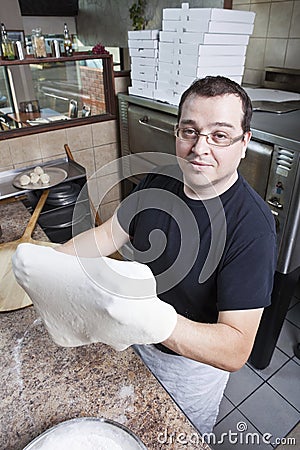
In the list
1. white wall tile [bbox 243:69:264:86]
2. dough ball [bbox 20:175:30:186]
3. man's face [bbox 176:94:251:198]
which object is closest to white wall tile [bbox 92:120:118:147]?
dough ball [bbox 20:175:30:186]

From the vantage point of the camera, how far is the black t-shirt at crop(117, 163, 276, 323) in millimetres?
756

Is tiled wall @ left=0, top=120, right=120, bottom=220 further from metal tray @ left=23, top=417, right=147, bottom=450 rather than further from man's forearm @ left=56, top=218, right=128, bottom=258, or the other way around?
metal tray @ left=23, top=417, right=147, bottom=450

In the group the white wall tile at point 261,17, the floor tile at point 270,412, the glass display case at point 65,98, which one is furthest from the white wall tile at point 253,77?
the floor tile at point 270,412

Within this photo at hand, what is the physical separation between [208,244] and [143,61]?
156 cm

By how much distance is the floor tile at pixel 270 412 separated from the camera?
1420 millimetres

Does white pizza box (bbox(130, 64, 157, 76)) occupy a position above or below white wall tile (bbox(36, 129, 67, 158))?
above

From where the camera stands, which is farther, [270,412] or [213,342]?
[270,412]

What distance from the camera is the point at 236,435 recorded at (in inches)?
55.3

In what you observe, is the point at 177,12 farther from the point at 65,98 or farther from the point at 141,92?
the point at 65,98

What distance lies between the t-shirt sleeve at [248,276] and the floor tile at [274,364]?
3.61 feet

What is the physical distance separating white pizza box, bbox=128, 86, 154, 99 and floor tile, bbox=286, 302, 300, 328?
1.55 metres

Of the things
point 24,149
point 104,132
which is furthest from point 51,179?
point 104,132

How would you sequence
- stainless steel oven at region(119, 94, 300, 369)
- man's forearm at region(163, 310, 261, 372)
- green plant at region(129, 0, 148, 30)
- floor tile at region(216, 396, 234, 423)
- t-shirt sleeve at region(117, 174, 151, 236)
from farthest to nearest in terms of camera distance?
green plant at region(129, 0, 148, 30) < floor tile at region(216, 396, 234, 423) < stainless steel oven at region(119, 94, 300, 369) < t-shirt sleeve at region(117, 174, 151, 236) < man's forearm at region(163, 310, 261, 372)

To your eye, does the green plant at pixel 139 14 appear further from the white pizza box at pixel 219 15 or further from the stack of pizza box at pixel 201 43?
the white pizza box at pixel 219 15
